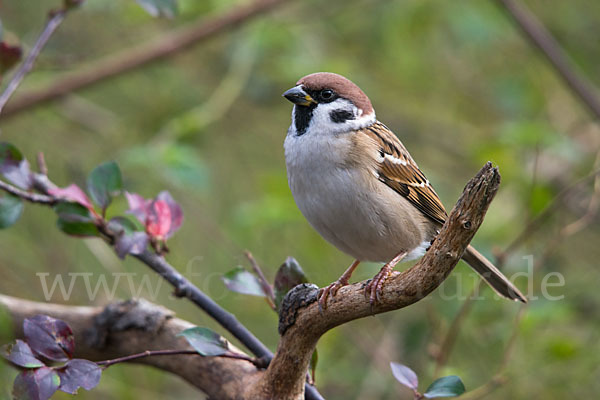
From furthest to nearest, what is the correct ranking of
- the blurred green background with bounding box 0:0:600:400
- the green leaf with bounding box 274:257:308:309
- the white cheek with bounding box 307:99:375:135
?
the blurred green background with bounding box 0:0:600:400 → the white cheek with bounding box 307:99:375:135 → the green leaf with bounding box 274:257:308:309

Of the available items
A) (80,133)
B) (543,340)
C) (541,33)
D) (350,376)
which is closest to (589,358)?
(543,340)

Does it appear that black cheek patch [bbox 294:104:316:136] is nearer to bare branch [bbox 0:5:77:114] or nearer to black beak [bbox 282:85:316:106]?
black beak [bbox 282:85:316:106]

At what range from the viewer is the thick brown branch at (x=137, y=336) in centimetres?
229

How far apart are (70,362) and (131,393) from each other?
1929mm

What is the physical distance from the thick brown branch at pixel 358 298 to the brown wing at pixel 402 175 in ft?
2.57

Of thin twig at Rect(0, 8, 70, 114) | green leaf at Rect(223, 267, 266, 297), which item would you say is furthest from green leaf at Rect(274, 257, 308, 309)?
thin twig at Rect(0, 8, 70, 114)

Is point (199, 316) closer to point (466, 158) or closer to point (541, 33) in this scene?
point (466, 158)

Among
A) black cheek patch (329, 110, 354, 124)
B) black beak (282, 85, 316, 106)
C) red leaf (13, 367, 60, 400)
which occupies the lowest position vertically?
red leaf (13, 367, 60, 400)

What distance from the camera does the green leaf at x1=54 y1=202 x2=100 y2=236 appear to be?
221 cm

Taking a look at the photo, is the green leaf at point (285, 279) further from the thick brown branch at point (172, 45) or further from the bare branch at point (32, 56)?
the thick brown branch at point (172, 45)

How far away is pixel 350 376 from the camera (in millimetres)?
3920

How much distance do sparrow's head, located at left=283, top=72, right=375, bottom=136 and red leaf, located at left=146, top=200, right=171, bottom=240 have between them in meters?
0.69

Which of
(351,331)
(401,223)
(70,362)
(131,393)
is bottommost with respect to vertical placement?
(131,393)

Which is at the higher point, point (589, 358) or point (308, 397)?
point (308, 397)
